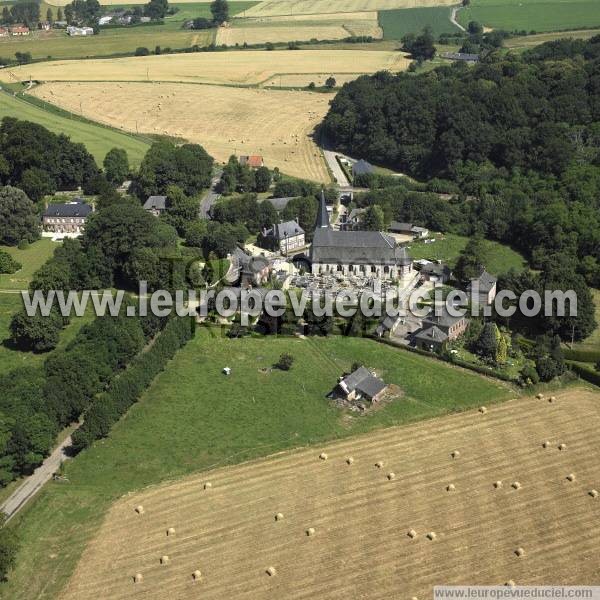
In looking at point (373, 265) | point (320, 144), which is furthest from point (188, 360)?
point (320, 144)

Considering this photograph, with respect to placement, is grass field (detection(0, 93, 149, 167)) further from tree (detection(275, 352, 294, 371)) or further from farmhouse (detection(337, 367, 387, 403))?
farmhouse (detection(337, 367, 387, 403))

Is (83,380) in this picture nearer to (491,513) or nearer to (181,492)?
(181,492)

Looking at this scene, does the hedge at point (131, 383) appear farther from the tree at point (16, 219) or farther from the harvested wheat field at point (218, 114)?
the harvested wheat field at point (218, 114)

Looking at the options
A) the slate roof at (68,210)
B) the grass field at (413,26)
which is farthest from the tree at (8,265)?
the grass field at (413,26)

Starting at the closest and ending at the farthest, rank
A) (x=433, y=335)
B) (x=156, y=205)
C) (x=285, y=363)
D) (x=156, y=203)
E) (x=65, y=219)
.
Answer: (x=285, y=363) < (x=433, y=335) < (x=65, y=219) < (x=156, y=205) < (x=156, y=203)

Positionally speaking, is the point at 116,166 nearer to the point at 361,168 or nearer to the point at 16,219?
the point at 16,219

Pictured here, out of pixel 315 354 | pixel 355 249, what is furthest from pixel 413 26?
pixel 315 354

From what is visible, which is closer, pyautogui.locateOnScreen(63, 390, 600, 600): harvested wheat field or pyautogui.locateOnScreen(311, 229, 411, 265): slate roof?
pyautogui.locateOnScreen(63, 390, 600, 600): harvested wheat field

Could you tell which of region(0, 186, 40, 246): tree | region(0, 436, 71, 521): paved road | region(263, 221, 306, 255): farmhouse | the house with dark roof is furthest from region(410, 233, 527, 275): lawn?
region(0, 436, 71, 521): paved road
